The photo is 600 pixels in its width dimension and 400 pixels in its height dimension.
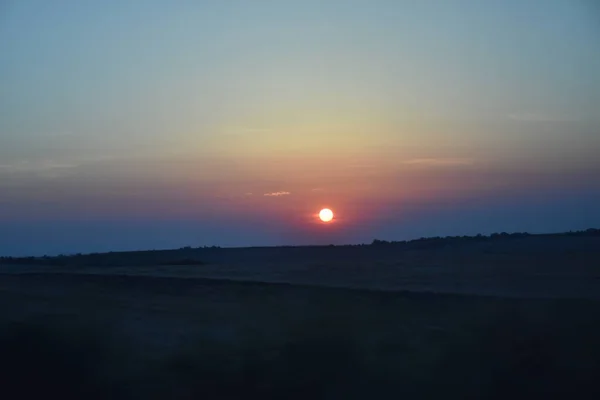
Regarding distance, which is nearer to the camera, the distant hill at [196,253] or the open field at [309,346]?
the open field at [309,346]

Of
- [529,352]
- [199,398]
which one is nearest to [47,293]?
[199,398]

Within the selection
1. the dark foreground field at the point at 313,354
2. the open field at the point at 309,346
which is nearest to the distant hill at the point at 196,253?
the open field at the point at 309,346

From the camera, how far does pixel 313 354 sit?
56.8ft

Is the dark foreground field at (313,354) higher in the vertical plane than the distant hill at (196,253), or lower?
lower

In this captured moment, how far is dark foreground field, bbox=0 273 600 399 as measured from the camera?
53.2 feet

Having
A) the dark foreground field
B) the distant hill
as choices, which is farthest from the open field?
the distant hill

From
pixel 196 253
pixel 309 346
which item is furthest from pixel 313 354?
pixel 196 253

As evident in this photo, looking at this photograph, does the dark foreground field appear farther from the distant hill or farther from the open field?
the distant hill

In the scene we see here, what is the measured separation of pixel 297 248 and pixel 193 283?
32063 millimetres

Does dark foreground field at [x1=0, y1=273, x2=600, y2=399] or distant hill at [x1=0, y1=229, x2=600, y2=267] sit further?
distant hill at [x1=0, y1=229, x2=600, y2=267]

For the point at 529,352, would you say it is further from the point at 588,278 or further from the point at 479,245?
the point at 479,245

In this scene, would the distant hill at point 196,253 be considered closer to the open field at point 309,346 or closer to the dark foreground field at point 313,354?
the open field at point 309,346

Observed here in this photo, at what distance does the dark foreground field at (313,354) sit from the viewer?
16.2 meters

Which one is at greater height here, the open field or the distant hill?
the distant hill
